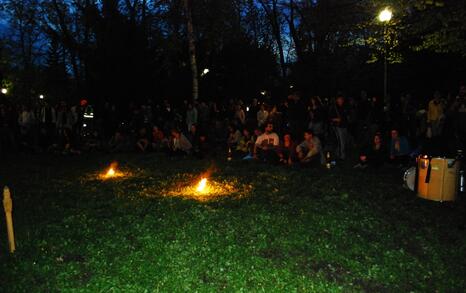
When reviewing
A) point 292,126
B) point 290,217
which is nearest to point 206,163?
point 292,126

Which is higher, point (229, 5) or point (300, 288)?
point (229, 5)

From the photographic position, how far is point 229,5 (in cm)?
3022

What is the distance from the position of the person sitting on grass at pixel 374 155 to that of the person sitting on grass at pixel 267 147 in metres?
2.88

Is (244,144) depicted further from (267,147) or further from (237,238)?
(237,238)

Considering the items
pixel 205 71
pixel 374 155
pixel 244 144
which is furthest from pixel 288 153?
pixel 205 71

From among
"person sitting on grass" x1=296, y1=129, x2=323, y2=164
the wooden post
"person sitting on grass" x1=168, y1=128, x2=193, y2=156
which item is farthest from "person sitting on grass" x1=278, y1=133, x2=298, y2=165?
the wooden post

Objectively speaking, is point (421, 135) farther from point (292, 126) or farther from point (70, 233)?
point (70, 233)

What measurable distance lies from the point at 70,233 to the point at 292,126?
41.8 ft

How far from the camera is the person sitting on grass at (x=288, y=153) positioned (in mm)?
17078

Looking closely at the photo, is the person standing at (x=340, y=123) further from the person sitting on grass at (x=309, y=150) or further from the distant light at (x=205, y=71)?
the distant light at (x=205, y=71)

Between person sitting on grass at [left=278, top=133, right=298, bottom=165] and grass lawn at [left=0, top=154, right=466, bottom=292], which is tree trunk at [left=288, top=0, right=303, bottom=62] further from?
grass lawn at [left=0, top=154, right=466, bottom=292]

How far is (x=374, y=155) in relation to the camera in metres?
16.1

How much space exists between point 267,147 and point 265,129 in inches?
77.1

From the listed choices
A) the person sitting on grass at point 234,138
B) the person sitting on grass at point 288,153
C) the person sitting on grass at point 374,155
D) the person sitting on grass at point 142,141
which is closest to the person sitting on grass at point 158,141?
Result: the person sitting on grass at point 142,141
